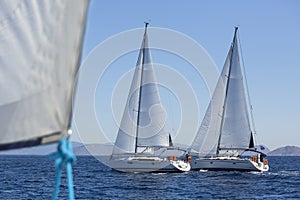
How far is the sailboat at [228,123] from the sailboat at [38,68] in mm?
58220

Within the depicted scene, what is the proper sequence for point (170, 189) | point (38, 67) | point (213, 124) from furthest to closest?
point (213, 124) < point (170, 189) < point (38, 67)

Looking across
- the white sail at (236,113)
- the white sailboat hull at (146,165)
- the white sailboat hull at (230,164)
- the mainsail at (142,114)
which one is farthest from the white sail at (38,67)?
the white sail at (236,113)

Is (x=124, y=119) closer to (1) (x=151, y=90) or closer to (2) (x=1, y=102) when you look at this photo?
(1) (x=151, y=90)

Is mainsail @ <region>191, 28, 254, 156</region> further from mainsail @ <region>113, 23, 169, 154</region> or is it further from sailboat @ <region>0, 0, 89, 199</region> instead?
sailboat @ <region>0, 0, 89, 199</region>

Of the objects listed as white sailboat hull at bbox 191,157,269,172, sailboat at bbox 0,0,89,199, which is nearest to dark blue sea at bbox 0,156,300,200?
white sailboat hull at bbox 191,157,269,172

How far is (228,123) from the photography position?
204 ft

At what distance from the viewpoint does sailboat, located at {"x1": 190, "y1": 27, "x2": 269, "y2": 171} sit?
61531 millimetres

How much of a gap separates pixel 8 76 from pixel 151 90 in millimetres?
55030

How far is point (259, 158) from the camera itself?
6150cm

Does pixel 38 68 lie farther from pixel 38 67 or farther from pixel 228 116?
pixel 228 116

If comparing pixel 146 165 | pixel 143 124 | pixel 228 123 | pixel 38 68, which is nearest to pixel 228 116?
pixel 228 123

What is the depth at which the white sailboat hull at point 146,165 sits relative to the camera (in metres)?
53.8

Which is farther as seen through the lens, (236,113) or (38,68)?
(236,113)

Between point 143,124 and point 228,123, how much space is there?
36.6ft
